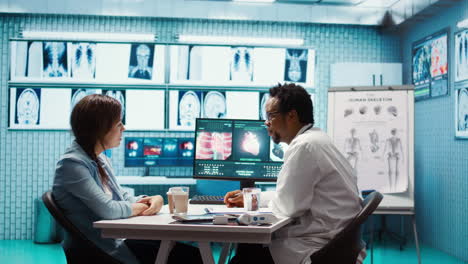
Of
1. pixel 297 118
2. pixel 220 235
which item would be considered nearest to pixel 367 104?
pixel 297 118

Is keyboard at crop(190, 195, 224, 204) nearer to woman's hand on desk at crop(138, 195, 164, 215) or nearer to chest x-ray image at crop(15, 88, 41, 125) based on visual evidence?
woman's hand on desk at crop(138, 195, 164, 215)

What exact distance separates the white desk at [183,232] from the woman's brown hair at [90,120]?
15.0 inches

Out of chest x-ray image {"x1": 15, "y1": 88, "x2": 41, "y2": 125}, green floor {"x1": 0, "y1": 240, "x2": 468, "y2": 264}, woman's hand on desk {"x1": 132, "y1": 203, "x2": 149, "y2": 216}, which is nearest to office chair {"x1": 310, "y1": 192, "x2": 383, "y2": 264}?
woman's hand on desk {"x1": 132, "y1": 203, "x2": 149, "y2": 216}

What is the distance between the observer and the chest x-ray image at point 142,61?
5559mm

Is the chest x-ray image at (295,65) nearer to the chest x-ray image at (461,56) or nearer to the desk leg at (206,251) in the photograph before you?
the chest x-ray image at (461,56)

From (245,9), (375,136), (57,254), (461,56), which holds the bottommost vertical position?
(57,254)

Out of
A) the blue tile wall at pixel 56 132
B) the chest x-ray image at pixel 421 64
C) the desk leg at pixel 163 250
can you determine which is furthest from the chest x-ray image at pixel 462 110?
the desk leg at pixel 163 250

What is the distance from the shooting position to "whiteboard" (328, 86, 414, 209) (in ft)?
13.9

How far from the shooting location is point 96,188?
1879 millimetres

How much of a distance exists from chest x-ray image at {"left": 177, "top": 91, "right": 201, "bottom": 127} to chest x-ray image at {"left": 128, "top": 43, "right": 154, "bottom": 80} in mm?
458

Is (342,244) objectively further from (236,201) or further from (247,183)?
(247,183)

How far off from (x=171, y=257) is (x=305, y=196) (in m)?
0.72

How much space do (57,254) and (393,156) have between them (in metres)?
3.29

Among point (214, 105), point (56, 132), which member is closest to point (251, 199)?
point (214, 105)
